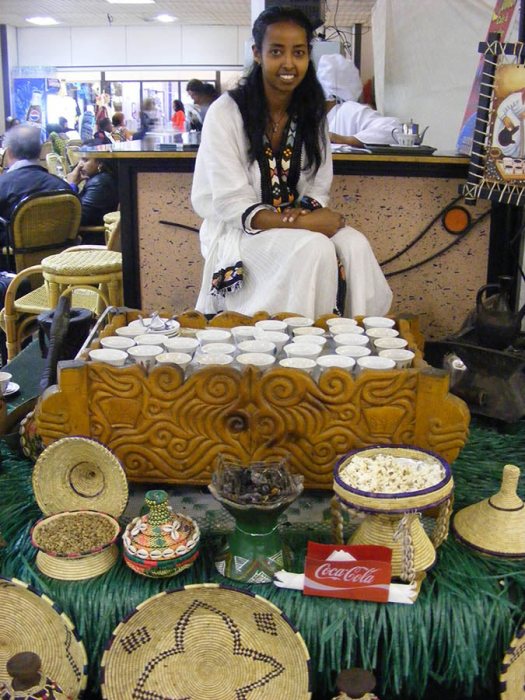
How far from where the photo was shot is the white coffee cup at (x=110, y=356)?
1.84 meters

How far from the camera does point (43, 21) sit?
13.0 metres

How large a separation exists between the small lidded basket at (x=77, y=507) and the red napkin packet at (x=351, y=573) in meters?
0.41

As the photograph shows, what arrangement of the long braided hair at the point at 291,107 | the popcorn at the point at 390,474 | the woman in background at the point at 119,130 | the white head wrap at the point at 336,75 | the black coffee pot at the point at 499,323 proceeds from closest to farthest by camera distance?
the popcorn at the point at 390,474
the black coffee pot at the point at 499,323
the long braided hair at the point at 291,107
the white head wrap at the point at 336,75
the woman in background at the point at 119,130

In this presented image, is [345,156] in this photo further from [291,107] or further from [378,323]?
[378,323]

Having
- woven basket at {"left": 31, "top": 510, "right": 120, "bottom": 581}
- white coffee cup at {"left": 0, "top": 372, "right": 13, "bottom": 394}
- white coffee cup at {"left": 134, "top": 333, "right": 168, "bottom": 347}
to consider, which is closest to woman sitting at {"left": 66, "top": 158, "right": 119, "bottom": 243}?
white coffee cup at {"left": 0, "top": 372, "right": 13, "bottom": 394}

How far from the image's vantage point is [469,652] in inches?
57.7

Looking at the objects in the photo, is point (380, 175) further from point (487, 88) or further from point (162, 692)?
point (162, 692)

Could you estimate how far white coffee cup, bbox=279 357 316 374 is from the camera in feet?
6.03

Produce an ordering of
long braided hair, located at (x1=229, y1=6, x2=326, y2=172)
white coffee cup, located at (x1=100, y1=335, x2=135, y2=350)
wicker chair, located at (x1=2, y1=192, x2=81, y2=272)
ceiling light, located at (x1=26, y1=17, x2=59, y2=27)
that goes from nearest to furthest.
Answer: white coffee cup, located at (x1=100, y1=335, x2=135, y2=350)
long braided hair, located at (x1=229, y1=6, x2=326, y2=172)
wicker chair, located at (x1=2, y1=192, x2=81, y2=272)
ceiling light, located at (x1=26, y1=17, x2=59, y2=27)

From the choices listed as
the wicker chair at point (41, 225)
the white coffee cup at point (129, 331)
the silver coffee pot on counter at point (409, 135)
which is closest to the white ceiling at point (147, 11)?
the wicker chair at point (41, 225)

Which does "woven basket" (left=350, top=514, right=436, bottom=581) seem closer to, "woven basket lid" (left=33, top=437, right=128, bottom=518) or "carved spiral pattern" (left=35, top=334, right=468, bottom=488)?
"carved spiral pattern" (left=35, top=334, right=468, bottom=488)

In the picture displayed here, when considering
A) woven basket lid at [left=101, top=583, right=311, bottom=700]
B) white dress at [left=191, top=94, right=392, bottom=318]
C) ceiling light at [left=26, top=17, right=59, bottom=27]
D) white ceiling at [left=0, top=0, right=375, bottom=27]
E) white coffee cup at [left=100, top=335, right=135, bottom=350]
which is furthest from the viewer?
ceiling light at [left=26, top=17, right=59, bottom=27]

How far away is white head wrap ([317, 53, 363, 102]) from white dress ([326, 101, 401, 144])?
24cm

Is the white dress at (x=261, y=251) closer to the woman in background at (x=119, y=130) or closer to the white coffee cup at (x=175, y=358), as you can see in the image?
A: the white coffee cup at (x=175, y=358)
